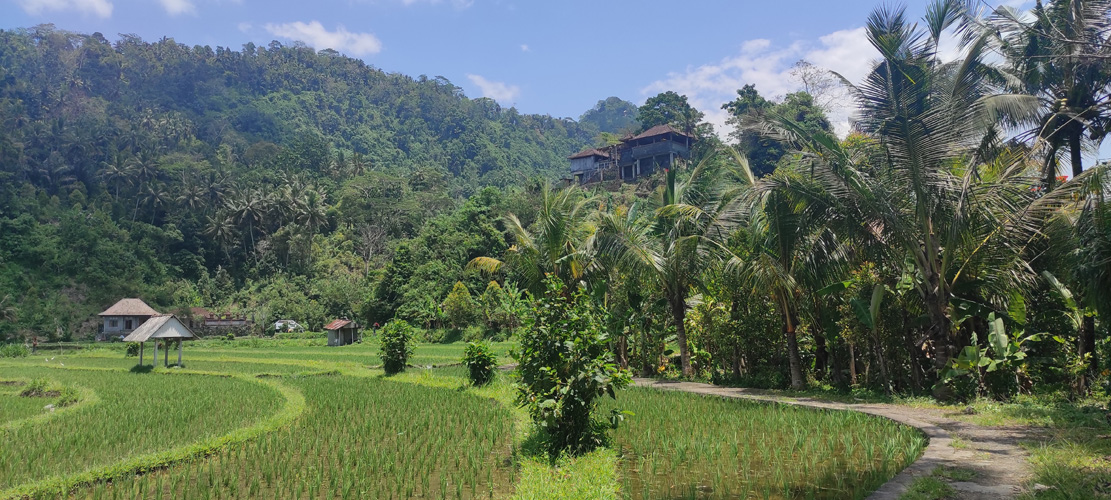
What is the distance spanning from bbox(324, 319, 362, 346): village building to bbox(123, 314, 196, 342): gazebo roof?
14.8 m

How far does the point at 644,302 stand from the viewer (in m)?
17.0

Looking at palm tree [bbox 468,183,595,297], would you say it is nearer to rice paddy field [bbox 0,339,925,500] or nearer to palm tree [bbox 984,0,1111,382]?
rice paddy field [bbox 0,339,925,500]

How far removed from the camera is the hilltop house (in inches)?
2071

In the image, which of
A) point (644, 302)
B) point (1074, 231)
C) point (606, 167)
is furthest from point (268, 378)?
point (606, 167)

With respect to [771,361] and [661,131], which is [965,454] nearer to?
[771,361]

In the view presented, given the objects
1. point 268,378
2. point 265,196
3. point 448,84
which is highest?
point 448,84

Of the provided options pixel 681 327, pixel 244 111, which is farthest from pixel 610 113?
pixel 681 327

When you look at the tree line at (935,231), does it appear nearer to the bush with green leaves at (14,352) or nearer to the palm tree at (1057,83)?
the palm tree at (1057,83)

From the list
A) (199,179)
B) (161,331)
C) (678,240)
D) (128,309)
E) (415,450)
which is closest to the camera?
(415,450)

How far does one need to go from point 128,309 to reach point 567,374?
4142 cm

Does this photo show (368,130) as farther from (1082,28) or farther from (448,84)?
(1082,28)

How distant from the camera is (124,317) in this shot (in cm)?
4184

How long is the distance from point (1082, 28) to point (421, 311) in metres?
32.9

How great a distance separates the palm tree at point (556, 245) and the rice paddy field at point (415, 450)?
4.77m
